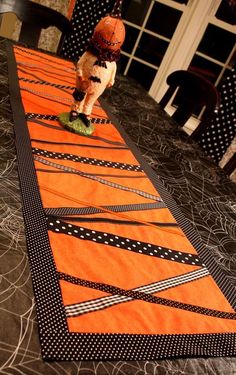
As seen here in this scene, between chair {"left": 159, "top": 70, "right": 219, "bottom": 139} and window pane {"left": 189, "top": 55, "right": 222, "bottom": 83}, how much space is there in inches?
67.5

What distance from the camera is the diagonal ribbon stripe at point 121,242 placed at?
75 centimetres

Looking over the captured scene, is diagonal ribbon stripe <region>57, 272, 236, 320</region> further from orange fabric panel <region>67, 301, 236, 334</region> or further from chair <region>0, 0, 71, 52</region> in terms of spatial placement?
chair <region>0, 0, 71, 52</region>

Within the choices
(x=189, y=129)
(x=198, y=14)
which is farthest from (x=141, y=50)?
(x=189, y=129)

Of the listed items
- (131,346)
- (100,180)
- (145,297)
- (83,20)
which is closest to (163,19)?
(83,20)

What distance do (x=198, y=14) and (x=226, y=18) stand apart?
0.59 meters

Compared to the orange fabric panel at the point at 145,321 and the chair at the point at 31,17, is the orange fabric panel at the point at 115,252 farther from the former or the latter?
the chair at the point at 31,17

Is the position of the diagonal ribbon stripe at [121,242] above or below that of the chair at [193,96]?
below

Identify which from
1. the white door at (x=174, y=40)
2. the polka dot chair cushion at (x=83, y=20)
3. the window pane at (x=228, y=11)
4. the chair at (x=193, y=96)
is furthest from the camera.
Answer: the white door at (x=174, y=40)

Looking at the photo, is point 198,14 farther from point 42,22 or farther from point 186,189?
point 186,189

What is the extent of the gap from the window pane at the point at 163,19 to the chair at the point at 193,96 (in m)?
1.77

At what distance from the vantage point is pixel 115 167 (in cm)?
112

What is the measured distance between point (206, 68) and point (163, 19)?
704mm

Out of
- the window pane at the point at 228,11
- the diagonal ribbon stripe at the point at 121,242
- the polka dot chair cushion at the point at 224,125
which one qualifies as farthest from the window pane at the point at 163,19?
the diagonal ribbon stripe at the point at 121,242

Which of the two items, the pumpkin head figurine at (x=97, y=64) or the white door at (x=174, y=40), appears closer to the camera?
the pumpkin head figurine at (x=97, y=64)
